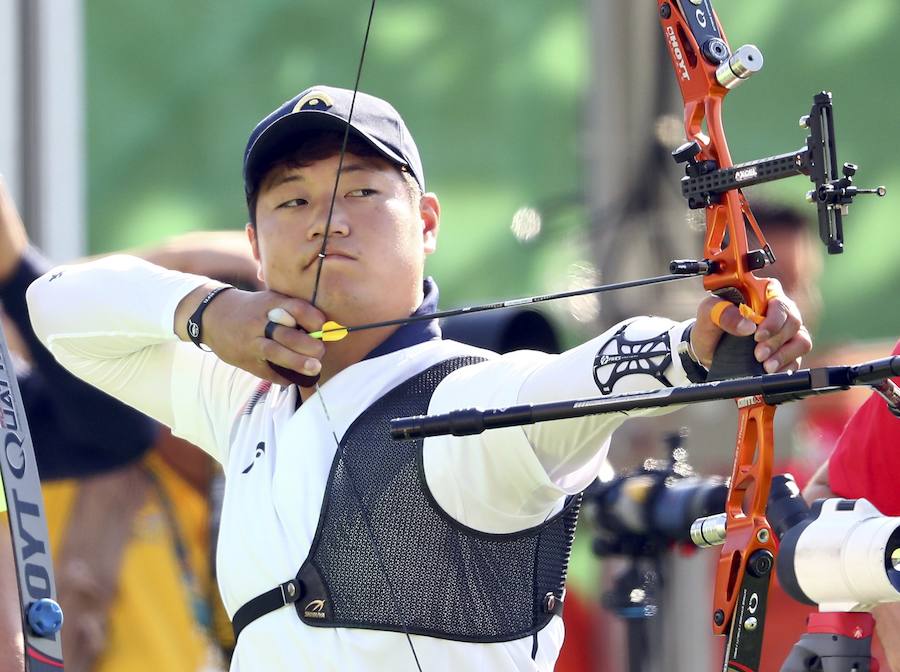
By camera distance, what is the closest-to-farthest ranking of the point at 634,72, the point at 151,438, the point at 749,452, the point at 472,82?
1. the point at 749,452
2. the point at 151,438
3. the point at 634,72
4. the point at 472,82

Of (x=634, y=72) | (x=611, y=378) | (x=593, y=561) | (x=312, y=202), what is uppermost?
(x=634, y=72)

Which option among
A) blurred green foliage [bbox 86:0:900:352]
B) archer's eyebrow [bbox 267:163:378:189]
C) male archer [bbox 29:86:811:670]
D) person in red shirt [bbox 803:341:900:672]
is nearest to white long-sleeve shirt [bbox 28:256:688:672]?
male archer [bbox 29:86:811:670]

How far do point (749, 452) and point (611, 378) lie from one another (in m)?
0.17

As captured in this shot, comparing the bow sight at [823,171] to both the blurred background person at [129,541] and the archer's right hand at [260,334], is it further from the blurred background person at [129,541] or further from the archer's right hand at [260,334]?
the blurred background person at [129,541]

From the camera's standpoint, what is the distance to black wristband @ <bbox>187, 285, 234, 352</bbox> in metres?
2.33

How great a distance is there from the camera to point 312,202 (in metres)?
2.25

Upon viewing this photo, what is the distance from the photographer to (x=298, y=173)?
7.45 ft

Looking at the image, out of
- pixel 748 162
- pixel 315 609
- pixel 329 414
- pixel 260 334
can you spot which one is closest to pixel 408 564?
pixel 315 609

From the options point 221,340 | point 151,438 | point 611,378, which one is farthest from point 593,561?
point 611,378

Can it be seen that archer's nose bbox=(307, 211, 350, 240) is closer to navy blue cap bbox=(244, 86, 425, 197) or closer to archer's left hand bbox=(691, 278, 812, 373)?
navy blue cap bbox=(244, 86, 425, 197)

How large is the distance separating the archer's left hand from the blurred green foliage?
2.12 meters

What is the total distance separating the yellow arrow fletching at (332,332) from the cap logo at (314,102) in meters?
0.32

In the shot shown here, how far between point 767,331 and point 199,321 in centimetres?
91

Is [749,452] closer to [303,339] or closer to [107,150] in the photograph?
[303,339]
